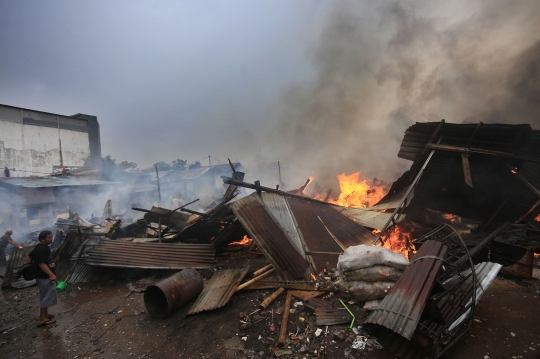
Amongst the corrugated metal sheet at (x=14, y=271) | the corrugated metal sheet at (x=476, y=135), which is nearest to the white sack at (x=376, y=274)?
the corrugated metal sheet at (x=476, y=135)

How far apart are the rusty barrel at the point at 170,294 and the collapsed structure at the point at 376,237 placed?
0.07ft

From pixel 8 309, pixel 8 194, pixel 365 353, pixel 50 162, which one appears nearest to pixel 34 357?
pixel 8 309

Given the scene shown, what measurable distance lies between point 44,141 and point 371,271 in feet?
106

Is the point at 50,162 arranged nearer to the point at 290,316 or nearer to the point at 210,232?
the point at 210,232

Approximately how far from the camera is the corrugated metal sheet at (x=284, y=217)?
6252mm

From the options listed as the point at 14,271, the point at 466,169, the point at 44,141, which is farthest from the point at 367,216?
the point at 44,141

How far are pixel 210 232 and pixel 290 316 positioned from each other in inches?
186

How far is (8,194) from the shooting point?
1645 cm

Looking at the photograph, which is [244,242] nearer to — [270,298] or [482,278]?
[270,298]

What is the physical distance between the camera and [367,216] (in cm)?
809

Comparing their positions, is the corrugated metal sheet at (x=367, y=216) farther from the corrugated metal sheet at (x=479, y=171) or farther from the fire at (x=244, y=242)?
the fire at (x=244, y=242)

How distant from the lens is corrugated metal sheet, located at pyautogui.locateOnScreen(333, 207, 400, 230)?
7445 millimetres

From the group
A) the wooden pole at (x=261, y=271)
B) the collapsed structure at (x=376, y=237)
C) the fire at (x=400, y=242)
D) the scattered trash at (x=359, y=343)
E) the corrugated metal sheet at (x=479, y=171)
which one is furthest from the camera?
the fire at (x=400, y=242)

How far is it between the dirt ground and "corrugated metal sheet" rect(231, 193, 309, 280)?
0.65 m
